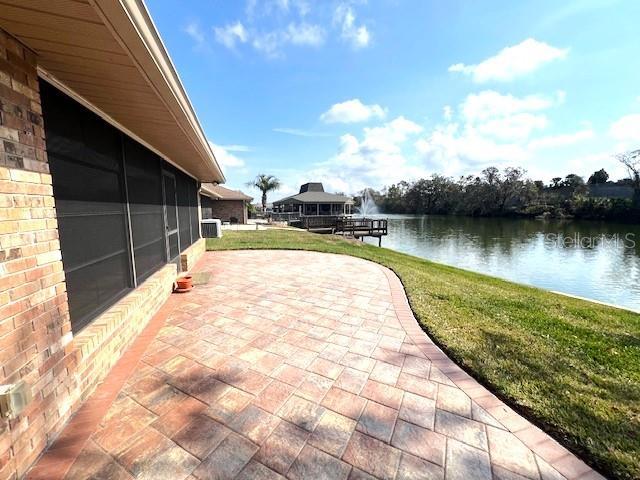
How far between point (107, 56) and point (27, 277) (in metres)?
1.51

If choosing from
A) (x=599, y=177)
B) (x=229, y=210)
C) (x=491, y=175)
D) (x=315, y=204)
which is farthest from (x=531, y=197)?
(x=229, y=210)

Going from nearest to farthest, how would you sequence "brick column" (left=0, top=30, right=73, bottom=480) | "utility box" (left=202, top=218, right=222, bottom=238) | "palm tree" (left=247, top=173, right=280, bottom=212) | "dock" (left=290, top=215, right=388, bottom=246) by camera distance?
"brick column" (left=0, top=30, right=73, bottom=480), "utility box" (left=202, top=218, right=222, bottom=238), "dock" (left=290, top=215, right=388, bottom=246), "palm tree" (left=247, top=173, right=280, bottom=212)

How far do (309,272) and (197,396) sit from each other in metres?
4.32

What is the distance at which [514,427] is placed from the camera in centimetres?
197

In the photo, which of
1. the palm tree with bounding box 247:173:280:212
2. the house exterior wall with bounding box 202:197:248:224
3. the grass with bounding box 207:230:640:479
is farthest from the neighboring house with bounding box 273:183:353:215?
the grass with bounding box 207:230:640:479

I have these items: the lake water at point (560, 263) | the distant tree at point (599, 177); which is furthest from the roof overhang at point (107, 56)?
the distant tree at point (599, 177)

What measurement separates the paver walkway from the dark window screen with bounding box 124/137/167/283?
119cm

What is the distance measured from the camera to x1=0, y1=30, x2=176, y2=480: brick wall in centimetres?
153

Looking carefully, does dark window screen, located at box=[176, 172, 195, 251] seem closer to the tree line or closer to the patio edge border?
the patio edge border

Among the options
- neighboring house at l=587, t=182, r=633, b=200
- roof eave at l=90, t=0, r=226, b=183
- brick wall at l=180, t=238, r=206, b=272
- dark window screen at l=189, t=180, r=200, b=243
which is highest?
neighboring house at l=587, t=182, r=633, b=200

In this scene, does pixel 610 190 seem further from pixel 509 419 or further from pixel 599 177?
pixel 509 419

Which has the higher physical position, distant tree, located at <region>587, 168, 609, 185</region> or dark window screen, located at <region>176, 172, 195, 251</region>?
distant tree, located at <region>587, 168, 609, 185</region>

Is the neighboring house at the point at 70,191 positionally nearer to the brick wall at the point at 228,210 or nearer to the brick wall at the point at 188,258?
the brick wall at the point at 188,258

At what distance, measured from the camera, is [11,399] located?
1.35 m
